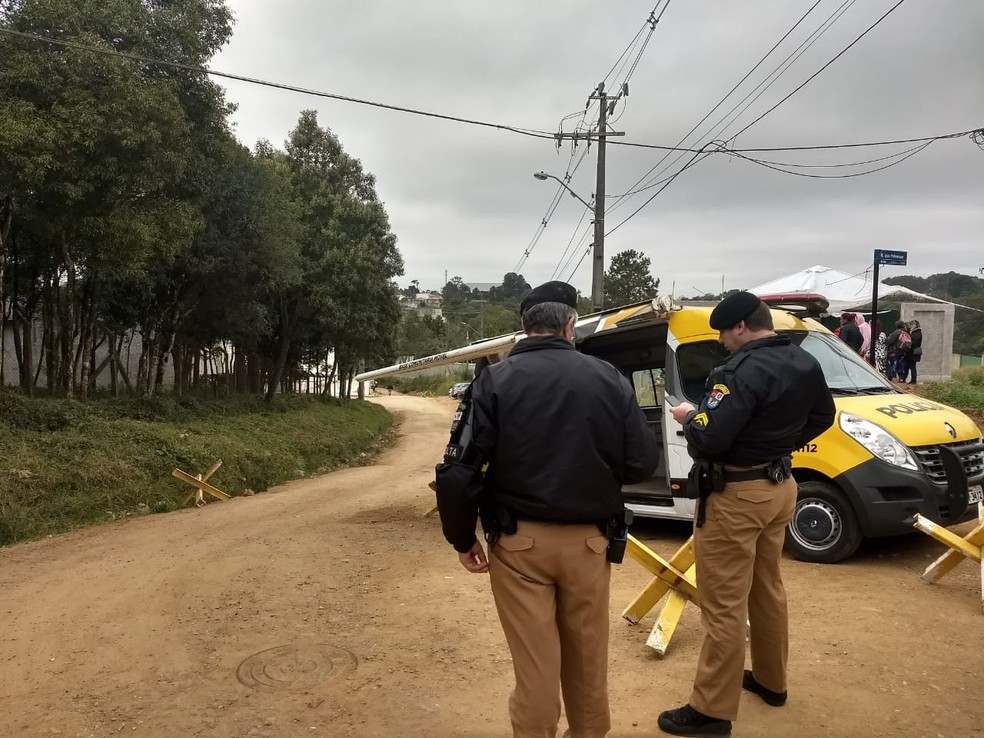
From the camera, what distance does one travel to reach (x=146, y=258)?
11.8m

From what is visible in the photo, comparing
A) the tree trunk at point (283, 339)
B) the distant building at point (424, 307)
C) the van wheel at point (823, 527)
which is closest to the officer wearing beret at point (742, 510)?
the van wheel at point (823, 527)

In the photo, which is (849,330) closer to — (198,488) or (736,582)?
(198,488)

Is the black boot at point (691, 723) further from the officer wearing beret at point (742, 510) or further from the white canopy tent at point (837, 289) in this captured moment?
the white canopy tent at point (837, 289)

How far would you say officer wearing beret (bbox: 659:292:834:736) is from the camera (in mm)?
3232

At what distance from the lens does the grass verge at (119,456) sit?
9.63 meters

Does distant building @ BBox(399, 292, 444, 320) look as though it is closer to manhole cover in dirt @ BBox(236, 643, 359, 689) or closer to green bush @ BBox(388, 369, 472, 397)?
green bush @ BBox(388, 369, 472, 397)

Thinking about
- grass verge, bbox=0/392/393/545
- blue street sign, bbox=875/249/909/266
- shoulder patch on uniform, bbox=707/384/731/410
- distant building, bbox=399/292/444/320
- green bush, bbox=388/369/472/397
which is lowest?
green bush, bbox=388/369/472/397

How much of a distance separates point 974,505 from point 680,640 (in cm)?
311

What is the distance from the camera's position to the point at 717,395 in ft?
11.0

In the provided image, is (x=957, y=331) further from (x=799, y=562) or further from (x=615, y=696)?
(x=615, y=696)

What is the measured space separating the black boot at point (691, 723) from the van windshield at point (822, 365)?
3581 millimetres

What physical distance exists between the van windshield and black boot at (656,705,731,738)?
141 inches

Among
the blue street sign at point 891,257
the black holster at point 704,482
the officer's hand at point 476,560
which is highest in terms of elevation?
the blue street sign at point 891,257

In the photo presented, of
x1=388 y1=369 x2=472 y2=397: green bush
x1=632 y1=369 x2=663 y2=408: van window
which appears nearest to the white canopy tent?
x1=632 y1=369 x2=663 y2=408: van window
